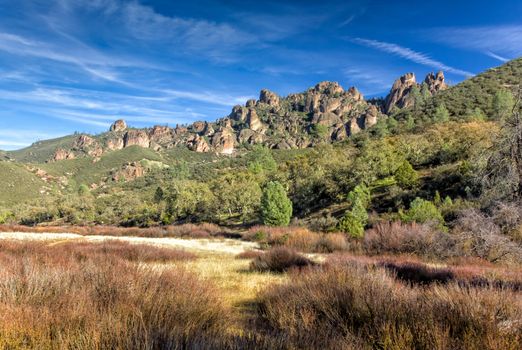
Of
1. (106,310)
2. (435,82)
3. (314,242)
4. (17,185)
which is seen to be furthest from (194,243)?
(435,82)

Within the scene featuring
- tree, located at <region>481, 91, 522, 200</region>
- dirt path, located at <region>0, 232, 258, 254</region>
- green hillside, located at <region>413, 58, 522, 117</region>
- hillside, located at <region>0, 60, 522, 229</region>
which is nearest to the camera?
tree, located at <region>481, 91, 522, 200</region>

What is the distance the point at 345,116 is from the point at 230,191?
6521 inches

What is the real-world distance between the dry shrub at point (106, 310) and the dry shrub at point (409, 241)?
444 inches

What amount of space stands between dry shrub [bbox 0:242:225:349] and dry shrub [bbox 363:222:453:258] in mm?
11283

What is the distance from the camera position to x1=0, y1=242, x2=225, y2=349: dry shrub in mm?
2430

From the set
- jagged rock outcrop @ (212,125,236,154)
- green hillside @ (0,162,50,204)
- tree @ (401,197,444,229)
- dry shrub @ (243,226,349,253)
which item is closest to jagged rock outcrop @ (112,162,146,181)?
green hillside @ (0,162,50,204)

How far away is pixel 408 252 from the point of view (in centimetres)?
1329

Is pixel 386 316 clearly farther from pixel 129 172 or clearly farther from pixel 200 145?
pixel 200 145

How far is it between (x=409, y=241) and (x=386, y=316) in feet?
36.9

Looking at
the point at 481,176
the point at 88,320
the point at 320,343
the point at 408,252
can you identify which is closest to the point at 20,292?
the point at 88,320

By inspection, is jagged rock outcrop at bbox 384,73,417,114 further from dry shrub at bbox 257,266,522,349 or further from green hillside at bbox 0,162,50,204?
dry shrub at bbox 257,266,522,349

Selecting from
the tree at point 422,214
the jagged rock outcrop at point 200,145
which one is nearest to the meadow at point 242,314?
the tree at point 422,214

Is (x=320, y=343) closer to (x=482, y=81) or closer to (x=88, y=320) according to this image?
(x=88, y=320)

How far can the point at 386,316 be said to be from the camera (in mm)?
3400
